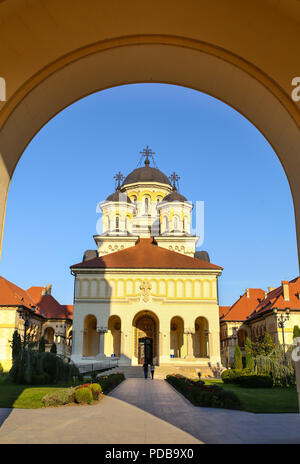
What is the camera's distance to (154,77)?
6117 millimetres

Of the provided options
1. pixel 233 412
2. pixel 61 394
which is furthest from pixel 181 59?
pixel 61 394

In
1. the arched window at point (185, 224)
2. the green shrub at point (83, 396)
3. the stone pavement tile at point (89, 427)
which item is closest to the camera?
the stone pavement tile at point (89, 427)

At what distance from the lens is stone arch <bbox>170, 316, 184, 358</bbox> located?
4091cm

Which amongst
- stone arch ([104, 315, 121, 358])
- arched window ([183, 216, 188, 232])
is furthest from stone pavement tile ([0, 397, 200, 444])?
arched window ([183, 216, 188, 232])

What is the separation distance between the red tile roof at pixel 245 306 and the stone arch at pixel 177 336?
842 centimetres

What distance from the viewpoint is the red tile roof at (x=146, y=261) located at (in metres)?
40.3

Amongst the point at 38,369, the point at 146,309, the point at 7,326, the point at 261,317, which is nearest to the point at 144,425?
the point at 38,369

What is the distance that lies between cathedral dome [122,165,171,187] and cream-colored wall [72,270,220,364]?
20.1 meters

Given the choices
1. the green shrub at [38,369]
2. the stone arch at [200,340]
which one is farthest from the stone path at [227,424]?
the stone arch at [200,340]

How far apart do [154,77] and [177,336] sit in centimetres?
3902

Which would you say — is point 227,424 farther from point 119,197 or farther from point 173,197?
point 119,197

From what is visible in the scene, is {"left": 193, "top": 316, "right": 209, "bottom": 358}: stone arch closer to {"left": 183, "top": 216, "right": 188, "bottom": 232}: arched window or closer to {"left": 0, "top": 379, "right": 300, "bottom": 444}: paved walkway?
{"left": 183, "top": 216, "right": 188, "bottom": 232}: arched window

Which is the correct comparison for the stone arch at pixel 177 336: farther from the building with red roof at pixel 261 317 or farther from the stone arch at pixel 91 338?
the stone arch at pixel 91 338

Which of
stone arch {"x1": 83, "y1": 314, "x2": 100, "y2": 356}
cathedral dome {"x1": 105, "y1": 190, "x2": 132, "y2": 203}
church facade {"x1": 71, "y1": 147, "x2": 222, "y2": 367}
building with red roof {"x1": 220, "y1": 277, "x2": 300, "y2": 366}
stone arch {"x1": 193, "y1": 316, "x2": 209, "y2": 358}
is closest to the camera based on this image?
building with red roof {"x1": 220, "y1": 277, "x2": 300, "y2": 366}
